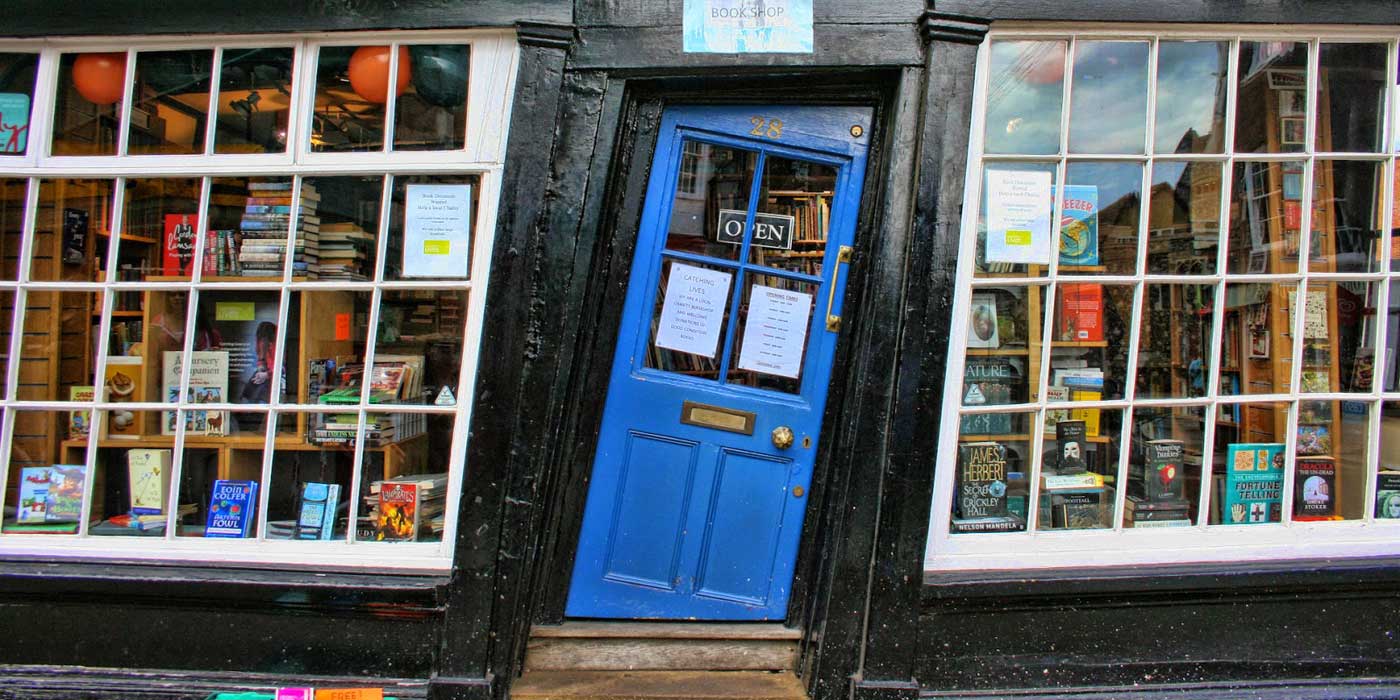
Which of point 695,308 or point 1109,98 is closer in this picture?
point 1109,98

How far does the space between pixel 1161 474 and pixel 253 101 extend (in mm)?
4315

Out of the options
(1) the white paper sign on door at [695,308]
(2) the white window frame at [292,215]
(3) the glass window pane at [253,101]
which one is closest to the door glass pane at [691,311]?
(1) the white paper sign on door at [695,308]

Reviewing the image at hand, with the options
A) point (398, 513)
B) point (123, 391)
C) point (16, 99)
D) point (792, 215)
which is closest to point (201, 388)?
point (123, 391)

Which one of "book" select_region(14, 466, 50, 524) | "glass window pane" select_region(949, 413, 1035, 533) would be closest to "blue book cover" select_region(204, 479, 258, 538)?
"book" select_region(14, 466, 50, 524)

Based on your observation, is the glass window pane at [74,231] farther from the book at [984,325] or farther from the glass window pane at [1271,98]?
the glass window pane at [1271,98]

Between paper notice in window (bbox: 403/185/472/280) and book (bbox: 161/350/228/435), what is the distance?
39.5 inches

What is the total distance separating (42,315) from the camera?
337cm

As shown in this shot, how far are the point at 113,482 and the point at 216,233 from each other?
120cm

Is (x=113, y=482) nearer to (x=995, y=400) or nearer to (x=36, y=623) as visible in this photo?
(x=36, y=623)

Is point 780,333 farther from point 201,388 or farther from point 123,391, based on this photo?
point 123,391

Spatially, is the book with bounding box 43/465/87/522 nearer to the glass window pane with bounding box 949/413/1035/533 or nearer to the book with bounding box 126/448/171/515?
the book with bounding box 126/448/171/515

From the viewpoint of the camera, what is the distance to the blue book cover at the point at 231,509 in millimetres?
3312

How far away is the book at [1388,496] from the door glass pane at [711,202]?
3046 millimetres

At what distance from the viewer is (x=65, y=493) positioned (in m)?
3.36
